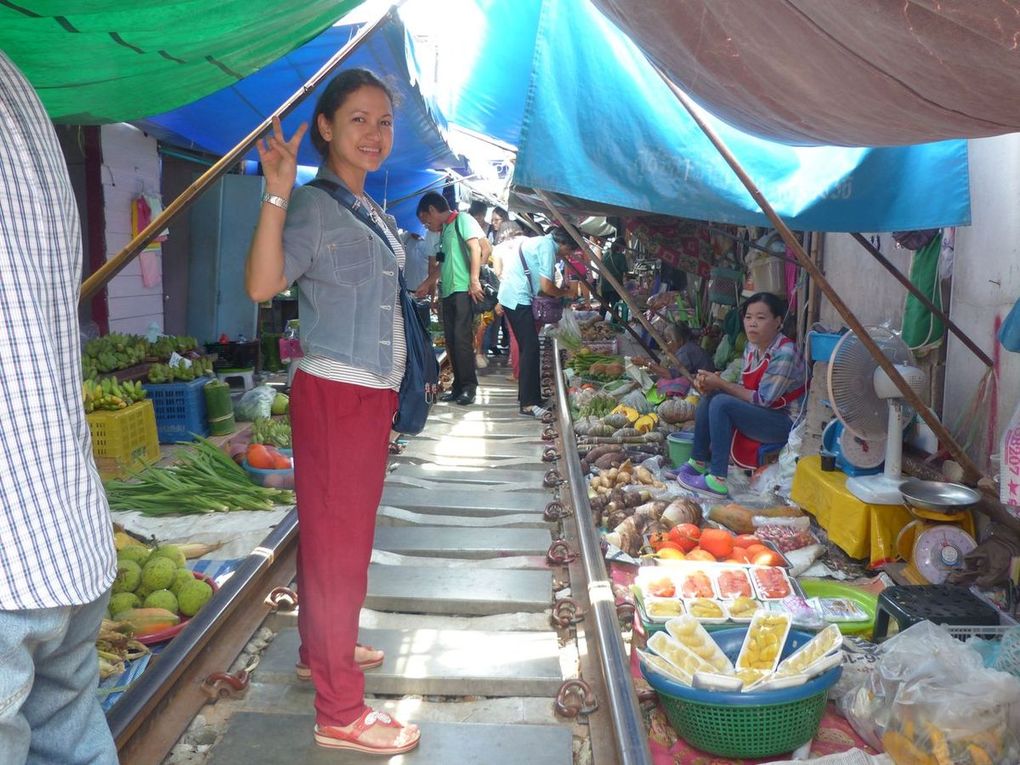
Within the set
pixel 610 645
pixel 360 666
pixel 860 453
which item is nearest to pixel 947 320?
pixel 860 453

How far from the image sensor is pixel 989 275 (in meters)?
4.59

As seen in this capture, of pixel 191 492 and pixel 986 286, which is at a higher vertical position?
pixel 986 286

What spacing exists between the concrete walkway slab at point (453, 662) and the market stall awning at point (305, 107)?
10.8 feet

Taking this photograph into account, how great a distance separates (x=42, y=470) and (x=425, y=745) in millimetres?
2034

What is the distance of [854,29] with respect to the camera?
236cm

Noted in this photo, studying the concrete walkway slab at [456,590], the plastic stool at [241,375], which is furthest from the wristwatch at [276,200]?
the plastic stool at [241,375]

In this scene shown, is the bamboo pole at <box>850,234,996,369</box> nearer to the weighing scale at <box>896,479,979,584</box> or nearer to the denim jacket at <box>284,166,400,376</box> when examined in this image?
the weighing scale at <box>896,479,979,584</box>

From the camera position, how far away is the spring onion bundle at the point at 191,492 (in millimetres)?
5605

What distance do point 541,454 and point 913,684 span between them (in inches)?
202

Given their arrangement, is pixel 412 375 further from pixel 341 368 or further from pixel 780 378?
pixel 780 378

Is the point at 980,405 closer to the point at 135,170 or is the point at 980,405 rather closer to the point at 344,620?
the point at 344,620

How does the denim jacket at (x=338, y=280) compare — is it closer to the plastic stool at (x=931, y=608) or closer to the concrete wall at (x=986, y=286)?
the plastic stool at (x=931, y=608)

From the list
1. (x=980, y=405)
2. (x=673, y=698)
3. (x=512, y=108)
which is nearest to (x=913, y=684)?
(x=673, y=698)

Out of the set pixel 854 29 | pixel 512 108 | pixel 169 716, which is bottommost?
pixel 169 716
